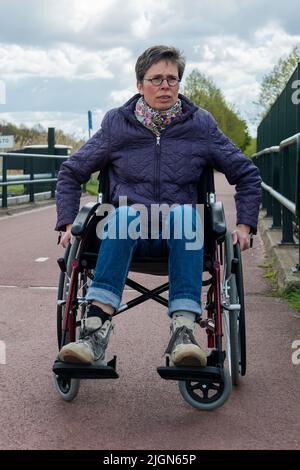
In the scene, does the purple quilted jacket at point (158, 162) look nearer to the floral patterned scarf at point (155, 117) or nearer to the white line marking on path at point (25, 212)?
the floral patterned scarf at point (155, 117)

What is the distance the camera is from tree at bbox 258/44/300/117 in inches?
1379

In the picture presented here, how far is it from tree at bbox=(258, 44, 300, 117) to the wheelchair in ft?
103

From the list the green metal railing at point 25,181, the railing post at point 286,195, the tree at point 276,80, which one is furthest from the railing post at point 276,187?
→ the tree at point 276,80

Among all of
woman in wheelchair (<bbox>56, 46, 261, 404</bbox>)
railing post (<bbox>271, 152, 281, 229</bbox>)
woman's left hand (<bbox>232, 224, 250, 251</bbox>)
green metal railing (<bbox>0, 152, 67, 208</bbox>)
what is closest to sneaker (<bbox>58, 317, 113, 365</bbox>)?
woman in wheelchair (<bbox>56, 46, 261, 404</bbox>)

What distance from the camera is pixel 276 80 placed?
36062 millimetres

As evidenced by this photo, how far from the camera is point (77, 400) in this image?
3730 millimetres

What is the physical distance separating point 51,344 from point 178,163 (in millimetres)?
1410

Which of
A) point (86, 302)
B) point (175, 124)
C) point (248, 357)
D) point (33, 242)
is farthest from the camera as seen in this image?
point (33, 242)

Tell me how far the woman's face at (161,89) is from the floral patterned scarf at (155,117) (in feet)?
0.09

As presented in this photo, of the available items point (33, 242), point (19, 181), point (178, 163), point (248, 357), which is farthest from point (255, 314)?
point (19, 181)

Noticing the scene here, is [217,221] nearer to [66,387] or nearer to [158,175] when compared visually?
[158,175]

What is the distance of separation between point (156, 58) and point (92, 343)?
51.4 inches

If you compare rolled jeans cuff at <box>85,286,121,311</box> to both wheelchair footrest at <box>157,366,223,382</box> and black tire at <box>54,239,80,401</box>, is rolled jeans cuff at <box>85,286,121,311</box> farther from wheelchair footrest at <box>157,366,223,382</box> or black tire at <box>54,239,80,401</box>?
wheelchair footrest at <box>157,366,223,382</box>
